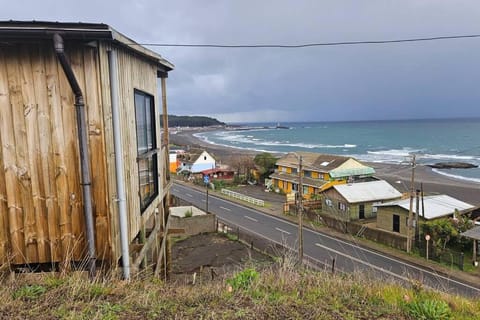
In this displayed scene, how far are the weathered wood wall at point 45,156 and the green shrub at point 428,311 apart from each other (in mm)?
3368

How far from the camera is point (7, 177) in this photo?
3.86 metres

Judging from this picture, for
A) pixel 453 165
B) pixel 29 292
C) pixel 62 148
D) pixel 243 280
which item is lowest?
pixel 453 165

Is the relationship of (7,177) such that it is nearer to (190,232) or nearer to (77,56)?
(77,56)

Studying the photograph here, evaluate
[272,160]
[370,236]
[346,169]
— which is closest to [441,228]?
[370,236]

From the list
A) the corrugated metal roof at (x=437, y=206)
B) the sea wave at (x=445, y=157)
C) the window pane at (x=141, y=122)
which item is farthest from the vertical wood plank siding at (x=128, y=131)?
the sea wave at (x=445, y=157)

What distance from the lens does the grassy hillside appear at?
126 inches

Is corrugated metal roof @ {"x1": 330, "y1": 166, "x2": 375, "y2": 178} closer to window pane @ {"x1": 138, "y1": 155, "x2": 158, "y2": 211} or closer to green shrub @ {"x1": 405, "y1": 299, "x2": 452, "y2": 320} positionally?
window pane @ {"x1": 138, "y1": 155, "x2": 158, "y2": 211}

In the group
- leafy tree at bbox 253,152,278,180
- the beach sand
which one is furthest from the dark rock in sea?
leafy tree at bbox 253,152,278,180

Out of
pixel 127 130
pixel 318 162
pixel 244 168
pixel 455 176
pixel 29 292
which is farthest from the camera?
pixel 244 168

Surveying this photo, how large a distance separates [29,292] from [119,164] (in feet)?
5.08

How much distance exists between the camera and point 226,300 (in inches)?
140

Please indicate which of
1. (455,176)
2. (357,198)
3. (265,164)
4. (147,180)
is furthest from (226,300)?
(455,176)

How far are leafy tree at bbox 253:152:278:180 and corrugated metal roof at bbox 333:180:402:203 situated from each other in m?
16.0

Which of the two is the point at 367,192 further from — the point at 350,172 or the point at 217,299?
the point at 217,299
